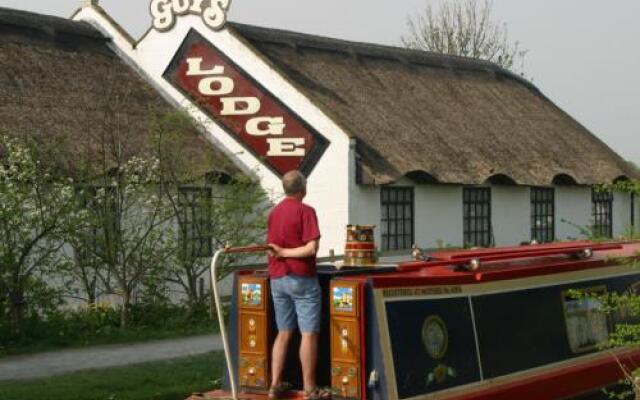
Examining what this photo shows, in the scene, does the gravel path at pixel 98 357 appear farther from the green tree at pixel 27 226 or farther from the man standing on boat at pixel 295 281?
the man standing on boat at pixel 295 281

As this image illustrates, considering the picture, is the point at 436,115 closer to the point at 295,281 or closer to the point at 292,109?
the point at 292,109

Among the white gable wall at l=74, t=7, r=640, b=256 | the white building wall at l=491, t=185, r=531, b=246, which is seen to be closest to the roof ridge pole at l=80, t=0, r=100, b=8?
the white gable wall at l=74, t=7, r=640, b=256

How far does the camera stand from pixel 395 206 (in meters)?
27.5

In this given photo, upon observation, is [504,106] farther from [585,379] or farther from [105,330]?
[585,379]

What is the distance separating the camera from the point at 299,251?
29.0 ft

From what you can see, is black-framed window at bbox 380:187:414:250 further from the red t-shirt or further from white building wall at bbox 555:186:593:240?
the red t-shirt

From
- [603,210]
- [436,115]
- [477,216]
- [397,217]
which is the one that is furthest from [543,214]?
[397,217]

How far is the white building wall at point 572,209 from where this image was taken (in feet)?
110

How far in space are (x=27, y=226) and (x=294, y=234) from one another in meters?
8.87

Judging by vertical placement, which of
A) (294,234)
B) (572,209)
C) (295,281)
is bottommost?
(295,281)

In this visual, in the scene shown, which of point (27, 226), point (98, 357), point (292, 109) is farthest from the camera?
point (292, 109)

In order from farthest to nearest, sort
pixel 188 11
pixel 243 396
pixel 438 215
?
pixel 438 215 < pixel 188 11 < pixel 243 396

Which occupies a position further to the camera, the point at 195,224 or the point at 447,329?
the point at 195,224

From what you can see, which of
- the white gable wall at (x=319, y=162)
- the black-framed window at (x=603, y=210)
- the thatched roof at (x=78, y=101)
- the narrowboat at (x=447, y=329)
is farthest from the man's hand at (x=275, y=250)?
the black-framed window at (x=603, y=210)
